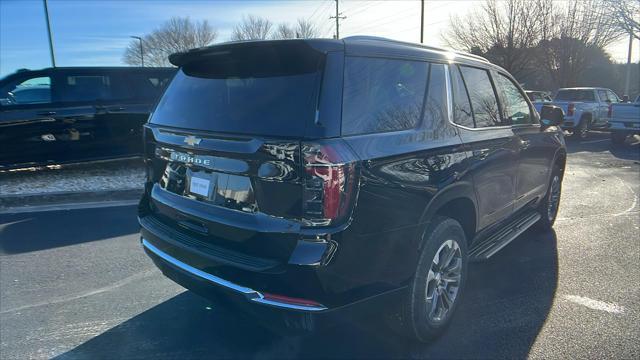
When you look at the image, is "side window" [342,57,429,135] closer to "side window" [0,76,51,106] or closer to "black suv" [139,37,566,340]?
"black suv" [139,37,566,340]

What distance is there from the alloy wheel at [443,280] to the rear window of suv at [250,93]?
4.49 ft

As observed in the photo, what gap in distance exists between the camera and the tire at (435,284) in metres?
2.75

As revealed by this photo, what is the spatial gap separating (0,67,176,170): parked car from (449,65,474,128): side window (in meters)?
6.56

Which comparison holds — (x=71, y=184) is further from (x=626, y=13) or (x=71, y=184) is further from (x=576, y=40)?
(x=576, y=40)

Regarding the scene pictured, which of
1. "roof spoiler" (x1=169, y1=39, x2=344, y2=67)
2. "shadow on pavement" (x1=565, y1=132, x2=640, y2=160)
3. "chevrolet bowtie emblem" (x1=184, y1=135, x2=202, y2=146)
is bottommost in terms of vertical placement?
"shadow on pavement" (x1=565, y1=132, x2=640, y2=160)

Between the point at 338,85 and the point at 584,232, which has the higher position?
the point at 338,85

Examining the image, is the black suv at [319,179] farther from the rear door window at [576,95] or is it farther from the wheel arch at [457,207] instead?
the rear door window at [576,95]

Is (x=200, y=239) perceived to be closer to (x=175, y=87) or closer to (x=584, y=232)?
(x=175, y=87)

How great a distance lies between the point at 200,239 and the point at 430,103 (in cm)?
172

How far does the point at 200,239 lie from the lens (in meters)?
2.69

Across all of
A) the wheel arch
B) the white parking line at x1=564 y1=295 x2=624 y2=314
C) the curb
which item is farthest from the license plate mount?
the curb

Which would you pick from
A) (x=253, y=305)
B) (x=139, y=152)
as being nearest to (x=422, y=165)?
(x=253, y=305)

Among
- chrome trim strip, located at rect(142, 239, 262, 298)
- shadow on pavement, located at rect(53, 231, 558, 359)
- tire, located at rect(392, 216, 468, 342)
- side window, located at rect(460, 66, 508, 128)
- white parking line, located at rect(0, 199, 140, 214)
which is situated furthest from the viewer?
white parking line, located at rect(0, 199, 140, 214)

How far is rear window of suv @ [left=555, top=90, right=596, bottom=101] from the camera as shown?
16.7m
